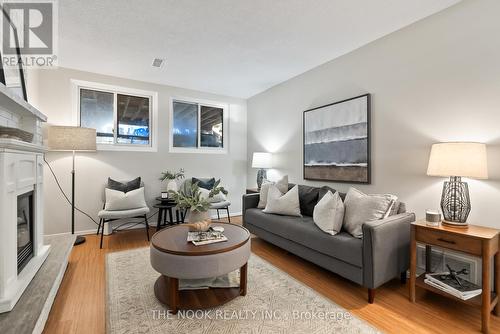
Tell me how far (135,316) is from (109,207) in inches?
80.3

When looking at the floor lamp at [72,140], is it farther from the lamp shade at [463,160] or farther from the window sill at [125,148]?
the lamp shade at [463,160]

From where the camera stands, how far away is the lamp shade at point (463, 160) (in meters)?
1.77

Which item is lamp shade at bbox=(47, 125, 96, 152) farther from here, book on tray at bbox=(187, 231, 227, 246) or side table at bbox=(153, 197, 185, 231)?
book on tray at bbox=(187, 231, 227, 246)

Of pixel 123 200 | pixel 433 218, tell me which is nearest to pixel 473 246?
pixel 433 218

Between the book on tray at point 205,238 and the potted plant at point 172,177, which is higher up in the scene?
the potted plant at point 172,177

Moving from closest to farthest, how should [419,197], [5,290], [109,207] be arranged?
[5,290], [419,197], [109,207]

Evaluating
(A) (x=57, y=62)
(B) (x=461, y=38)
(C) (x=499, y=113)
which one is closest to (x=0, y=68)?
(A) (x=57, y=62)

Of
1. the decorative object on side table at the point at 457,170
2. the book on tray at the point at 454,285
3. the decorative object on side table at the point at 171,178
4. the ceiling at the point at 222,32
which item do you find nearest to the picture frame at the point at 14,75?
the ceiling at the point at 222,32

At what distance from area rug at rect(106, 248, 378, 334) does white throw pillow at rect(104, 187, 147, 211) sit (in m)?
1.31

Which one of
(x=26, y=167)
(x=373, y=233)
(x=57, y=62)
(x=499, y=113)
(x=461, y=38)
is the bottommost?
(x=373, y=233)

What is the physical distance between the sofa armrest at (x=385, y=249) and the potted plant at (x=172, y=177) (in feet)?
9.66

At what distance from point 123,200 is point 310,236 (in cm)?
264

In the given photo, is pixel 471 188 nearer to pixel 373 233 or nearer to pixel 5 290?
pixel 373 233

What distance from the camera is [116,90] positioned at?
3992 mm
